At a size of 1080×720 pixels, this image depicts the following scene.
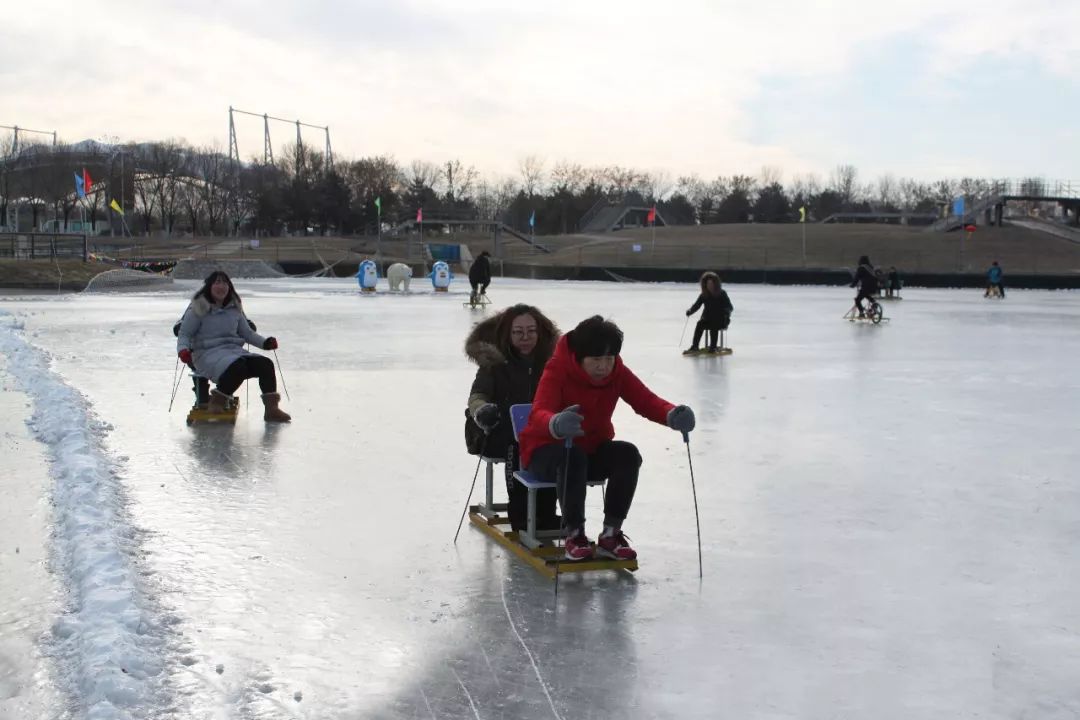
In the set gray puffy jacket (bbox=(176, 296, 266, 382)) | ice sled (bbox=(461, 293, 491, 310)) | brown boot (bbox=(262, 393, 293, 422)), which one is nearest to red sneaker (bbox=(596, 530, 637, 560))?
brown boot (bbox=(262, 393, 293, 422))

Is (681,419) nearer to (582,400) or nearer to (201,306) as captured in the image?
(582,400)

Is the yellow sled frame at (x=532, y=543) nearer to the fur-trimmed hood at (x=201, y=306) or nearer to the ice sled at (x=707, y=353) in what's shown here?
the fur-trimmed hood at (x=201, y=306)

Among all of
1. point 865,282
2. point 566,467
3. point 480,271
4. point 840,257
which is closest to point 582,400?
point 566,467

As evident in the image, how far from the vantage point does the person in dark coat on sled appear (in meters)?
5.79

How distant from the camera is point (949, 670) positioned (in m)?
3.98

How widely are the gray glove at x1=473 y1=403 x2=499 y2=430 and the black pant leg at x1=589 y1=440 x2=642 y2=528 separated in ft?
1.61

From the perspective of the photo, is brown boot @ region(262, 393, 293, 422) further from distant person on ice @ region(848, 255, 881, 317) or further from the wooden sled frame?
distant person on ice @ region(848, 255, 881, 317)

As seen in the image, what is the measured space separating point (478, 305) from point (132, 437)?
21.1m

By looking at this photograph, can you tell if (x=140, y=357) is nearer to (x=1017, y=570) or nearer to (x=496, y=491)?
(x=496, y=491)

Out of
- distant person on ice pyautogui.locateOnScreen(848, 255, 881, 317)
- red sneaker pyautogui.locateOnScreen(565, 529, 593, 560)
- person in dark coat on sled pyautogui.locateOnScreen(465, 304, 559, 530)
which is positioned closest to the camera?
red sneaker pyautogui.locateOnScreen(565, 529, 593, 560)

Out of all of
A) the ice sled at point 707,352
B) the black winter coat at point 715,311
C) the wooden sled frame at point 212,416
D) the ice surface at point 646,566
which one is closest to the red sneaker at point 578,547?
the ice surface at point 646,566

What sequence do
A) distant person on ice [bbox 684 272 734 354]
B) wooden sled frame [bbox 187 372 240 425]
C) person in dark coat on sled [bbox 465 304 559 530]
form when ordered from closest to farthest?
person in dark coat on sled [bbox 465 304 559 530]
wooden sled frame [bbox 187 372 240 425]
distant person on ice [bbox 684 272 734 354]

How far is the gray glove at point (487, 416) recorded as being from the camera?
17.7 feet

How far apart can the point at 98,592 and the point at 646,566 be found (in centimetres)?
226
